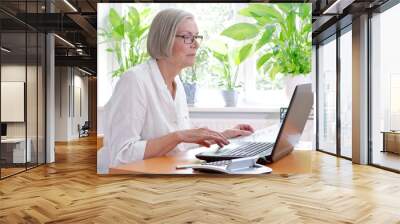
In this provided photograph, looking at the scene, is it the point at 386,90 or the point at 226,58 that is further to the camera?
the point at 386,90

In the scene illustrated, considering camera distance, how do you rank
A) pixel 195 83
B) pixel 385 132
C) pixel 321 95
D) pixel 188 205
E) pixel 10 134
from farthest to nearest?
pixel 321 95, pixel 385 132, pixel 10 134, pixel 188 205, pixel 195 83

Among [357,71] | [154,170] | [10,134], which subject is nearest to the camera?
[154,170]

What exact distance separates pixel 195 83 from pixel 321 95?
24.7 ft

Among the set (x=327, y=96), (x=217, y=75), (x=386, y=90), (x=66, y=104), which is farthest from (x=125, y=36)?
(x=66, y=104)

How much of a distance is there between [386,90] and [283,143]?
17.9 feet

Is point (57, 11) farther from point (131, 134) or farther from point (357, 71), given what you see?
point (131, 134)

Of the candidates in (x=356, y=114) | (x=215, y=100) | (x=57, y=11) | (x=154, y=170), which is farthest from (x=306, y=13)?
(x=57, y=11)

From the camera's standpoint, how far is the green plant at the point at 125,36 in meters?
4.05

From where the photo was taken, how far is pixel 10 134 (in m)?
6.43

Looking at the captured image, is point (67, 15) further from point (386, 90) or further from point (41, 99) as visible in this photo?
point (386, 90)

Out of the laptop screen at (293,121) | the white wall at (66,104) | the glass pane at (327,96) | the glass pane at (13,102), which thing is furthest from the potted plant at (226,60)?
the white wall at (66,104)

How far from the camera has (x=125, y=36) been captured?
13.8 ft

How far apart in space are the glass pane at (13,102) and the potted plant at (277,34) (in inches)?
137

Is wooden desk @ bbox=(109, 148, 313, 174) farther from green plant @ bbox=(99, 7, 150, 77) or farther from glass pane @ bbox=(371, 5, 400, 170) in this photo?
glass pane @ bbox=(371, 5, 400, 170)
